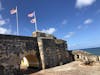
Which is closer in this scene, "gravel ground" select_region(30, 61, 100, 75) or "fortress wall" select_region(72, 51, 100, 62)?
"gravel ground" select_region(30, 61, 100, 75)

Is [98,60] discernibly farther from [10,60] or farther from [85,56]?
[10,60]

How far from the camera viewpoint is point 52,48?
17875 mm

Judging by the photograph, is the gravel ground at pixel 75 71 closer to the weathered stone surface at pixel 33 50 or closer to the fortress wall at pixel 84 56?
the weathered stone surface at pixel 33 50

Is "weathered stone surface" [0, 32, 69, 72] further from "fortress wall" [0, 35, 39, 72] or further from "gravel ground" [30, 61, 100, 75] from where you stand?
"gravel ground" [30, 61, 100, 75]

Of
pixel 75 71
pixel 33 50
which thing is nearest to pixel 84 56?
pixel 75 71

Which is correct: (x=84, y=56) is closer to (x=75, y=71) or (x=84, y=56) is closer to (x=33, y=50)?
(x=75, y=71)

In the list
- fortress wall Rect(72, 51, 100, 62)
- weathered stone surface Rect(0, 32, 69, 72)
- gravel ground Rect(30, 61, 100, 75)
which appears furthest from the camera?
fortress wall Rect(72, 51, 100, 62)

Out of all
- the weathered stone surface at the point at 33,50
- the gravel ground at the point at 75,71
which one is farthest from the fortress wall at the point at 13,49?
the gravel ground at the point at 75,71

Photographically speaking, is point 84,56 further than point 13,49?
Yes

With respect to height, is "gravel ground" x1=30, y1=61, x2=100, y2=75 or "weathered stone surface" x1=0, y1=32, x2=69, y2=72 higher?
"weathered stone surface" x1=0, y1=32, x2=69, y2=72

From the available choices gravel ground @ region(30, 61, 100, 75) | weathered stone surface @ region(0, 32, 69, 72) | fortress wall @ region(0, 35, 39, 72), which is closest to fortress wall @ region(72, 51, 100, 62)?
weathered stone surface @ region(0, 32, 69, 72)

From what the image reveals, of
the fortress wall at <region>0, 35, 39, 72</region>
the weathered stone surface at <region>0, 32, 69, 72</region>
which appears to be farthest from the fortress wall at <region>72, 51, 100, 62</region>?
the fortress wall at <region>0, 35, 39, 72</region>

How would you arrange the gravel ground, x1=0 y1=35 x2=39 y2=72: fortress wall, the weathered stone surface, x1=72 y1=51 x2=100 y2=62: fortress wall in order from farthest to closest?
x1=72 y1=51 x2=100 y2=62: fortress wall < the weathered stone surface < x1=0 y1=35 x2=39 y2=72: fortress wall < the gravel ground

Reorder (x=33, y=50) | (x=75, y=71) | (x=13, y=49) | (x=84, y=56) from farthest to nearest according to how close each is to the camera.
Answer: (x=84, y=56)
(x=33, y=50)
(x=13, y=49)
(x=75, y=71)
